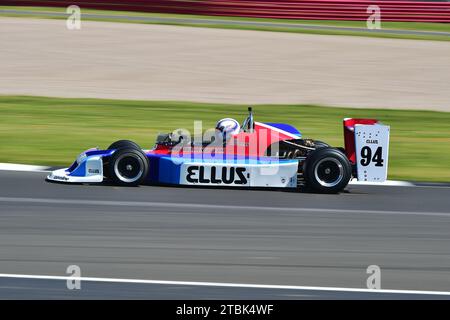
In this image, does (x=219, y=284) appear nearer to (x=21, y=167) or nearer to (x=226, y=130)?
(x=226, y=130)

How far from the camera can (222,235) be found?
852 centimetres

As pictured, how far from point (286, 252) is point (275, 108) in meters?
9.15

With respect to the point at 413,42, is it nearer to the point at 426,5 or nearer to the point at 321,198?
the point at 426,5

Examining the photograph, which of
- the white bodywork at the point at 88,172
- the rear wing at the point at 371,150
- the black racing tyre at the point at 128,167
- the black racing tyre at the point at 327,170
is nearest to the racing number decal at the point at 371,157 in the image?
the rear wing at the point at 371,150

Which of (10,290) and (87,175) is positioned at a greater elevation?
(87,175)

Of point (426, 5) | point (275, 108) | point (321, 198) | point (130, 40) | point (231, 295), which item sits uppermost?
point (426, 5)

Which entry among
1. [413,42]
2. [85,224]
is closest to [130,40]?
[413,42]

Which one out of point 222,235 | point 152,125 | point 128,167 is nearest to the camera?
point 222,235

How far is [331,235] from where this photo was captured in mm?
8648

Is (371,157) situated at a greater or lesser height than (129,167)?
greater

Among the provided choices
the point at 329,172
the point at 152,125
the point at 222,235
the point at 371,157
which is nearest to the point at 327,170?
the point at 329,172

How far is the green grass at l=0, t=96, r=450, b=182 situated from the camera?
12.6m

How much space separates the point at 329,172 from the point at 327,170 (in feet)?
0.11

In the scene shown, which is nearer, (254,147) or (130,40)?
(254,147)
